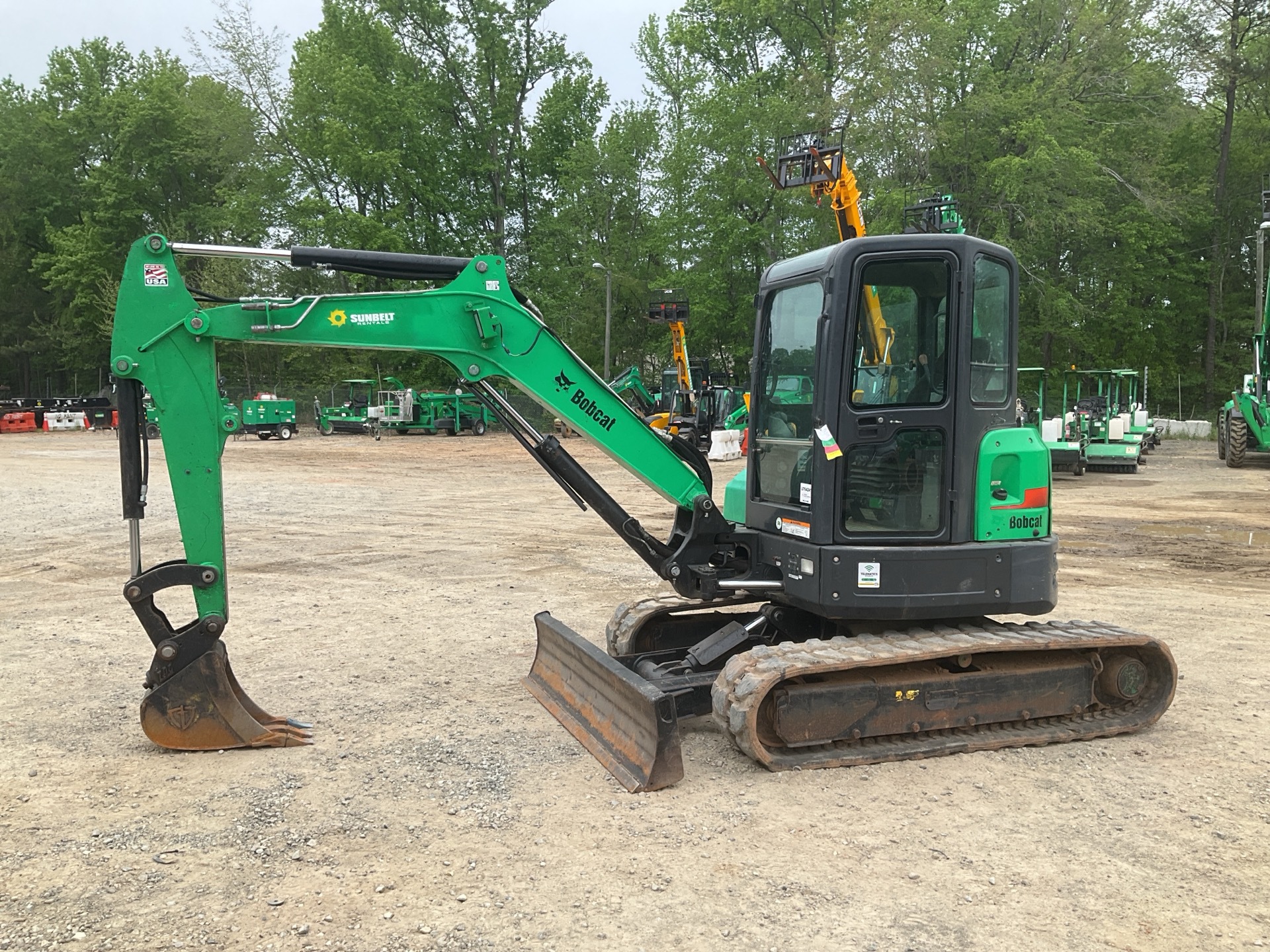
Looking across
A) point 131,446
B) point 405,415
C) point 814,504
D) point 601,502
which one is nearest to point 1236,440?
point 814,504

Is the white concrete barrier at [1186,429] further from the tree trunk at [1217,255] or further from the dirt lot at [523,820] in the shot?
the dirt lot at [523,820]

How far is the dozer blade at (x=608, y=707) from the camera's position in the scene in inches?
186

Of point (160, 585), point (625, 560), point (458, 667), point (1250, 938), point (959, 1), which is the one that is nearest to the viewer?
point (1250, 938)

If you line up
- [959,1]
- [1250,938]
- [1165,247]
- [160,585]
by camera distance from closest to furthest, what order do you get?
[1250,938] < [160,585] < [959,1] < [1165,247]

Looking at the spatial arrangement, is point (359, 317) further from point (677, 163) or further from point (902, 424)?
point (677, 163)

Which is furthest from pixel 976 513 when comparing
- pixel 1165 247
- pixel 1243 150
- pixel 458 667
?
pixel 1243 150

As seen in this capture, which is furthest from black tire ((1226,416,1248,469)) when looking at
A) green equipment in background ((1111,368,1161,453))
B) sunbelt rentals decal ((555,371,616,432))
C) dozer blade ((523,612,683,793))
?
sunbelt rentals decal ((555,371,616,432))

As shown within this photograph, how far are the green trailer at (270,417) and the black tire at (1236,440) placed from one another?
1033 inches

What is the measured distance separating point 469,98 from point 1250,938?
148ft

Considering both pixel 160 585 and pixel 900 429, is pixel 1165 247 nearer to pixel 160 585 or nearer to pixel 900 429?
pixel 900 429

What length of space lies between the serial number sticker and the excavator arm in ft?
2.33

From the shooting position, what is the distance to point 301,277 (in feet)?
115

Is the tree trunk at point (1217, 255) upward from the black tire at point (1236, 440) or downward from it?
upward

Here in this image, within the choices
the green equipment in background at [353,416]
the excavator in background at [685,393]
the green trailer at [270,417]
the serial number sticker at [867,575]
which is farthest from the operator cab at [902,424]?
the green equipment in background at [353,416]
